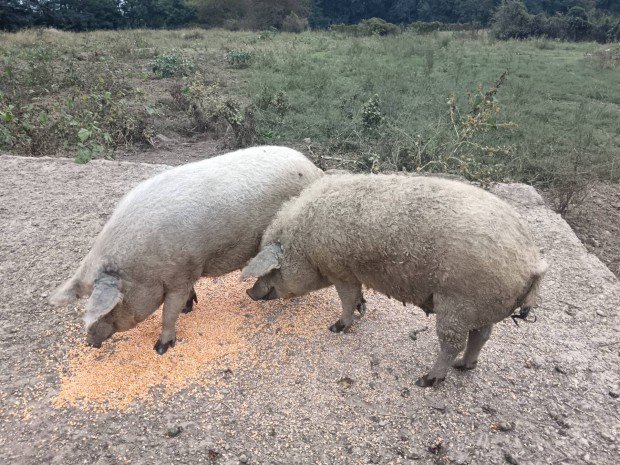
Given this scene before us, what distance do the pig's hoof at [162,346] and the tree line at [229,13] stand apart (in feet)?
84.5

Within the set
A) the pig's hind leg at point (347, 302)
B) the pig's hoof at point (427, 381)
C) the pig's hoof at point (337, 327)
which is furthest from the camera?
the pig's hoof at point (337, 327)

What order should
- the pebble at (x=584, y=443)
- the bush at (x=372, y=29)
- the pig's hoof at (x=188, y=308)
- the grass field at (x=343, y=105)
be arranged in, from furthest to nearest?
1. the bush at (x=372, y=29)
2. the grass field at (x=343, y=105)
3. the pig's hoof at (x=188, y=308)
4. the pebble at (x=584, y=443)

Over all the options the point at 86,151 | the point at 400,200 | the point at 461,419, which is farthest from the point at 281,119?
the point at 461,419

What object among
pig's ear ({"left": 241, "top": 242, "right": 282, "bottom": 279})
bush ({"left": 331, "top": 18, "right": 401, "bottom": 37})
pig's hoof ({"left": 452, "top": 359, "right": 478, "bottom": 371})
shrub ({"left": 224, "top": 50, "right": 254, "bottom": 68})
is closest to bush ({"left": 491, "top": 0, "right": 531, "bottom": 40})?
bush ({"left": 331, "top": 18, "right": 401, "bottom": 37})

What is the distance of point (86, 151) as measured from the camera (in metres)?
7.04

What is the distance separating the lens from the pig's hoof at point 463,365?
11.7 ft

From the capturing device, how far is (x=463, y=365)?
356 cm

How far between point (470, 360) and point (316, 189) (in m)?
1.72

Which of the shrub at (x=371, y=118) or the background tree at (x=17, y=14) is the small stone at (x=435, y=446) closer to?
the shrub at (x=371, y=118)

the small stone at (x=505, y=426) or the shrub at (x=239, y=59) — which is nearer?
the small stone at (x=505, y=426)

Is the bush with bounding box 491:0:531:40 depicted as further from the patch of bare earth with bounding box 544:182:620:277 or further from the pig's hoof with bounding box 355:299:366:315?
the pig's hoof with bounding box 355:299:366:315

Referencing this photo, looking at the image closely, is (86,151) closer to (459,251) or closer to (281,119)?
(281,119)

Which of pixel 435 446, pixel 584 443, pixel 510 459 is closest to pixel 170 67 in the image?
pixel 435 446

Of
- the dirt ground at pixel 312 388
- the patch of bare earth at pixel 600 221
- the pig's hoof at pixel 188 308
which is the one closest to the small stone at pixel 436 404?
the dirt ground at pixel 312 388
